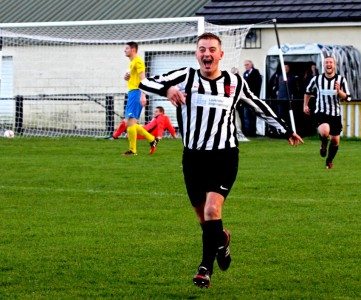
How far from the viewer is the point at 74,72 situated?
115ft

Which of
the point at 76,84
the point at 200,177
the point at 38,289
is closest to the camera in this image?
the point at 38,289

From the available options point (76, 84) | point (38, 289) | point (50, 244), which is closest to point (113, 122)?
point (76, 84)

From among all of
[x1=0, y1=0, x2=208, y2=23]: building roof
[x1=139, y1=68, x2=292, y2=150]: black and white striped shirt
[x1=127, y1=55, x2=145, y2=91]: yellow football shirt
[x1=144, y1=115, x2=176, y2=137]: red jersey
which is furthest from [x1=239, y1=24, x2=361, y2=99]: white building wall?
[x1=139, y1=68, x2=292, y2=150]: black and white striped shirt

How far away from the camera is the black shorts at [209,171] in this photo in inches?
412

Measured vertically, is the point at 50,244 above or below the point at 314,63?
below

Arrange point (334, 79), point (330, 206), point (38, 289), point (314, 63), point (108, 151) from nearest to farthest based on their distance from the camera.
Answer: point (38, 289) < point (330, 206) < point (334, 79) < point (108, 151) < point (314, 63)

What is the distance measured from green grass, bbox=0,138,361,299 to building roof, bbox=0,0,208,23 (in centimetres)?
1582

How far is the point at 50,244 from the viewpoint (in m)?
12.4

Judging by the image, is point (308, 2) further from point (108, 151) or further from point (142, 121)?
point (108, 151)

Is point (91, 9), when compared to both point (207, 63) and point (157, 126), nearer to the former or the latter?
point (157, 126)

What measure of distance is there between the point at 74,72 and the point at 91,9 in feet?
20.2

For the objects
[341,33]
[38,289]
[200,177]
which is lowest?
[38,289]

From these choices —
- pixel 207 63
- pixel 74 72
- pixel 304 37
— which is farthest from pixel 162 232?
pixel 304 37

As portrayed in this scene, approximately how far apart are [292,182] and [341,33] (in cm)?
1616
